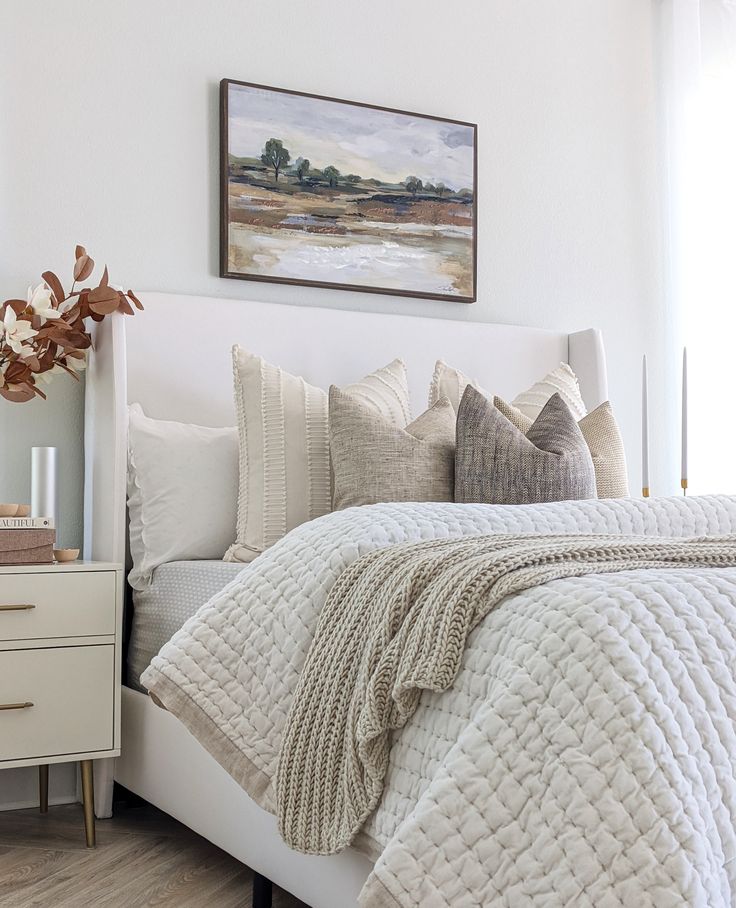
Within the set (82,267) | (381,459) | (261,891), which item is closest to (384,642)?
(261,891)

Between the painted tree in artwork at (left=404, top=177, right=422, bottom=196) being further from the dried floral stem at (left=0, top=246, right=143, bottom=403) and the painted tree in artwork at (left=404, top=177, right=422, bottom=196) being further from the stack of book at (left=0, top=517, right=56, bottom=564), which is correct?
the stack of book at (left=0, top=517, right=56, bottom=564)

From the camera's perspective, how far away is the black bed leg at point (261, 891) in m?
1.71

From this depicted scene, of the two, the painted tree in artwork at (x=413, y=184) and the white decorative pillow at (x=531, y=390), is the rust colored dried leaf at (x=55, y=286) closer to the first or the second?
the white decorative pillow at (x=531, y=390)

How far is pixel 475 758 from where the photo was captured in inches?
43.1

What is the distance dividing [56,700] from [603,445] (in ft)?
4.57

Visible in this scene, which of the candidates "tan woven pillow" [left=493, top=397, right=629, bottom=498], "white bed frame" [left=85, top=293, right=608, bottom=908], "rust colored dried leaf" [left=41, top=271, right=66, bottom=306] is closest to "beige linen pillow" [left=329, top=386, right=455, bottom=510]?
"tan woven pillow" [left=493, top=397, right=629, bottom=498]

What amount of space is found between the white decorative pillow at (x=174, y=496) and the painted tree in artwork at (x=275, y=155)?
0.84 m

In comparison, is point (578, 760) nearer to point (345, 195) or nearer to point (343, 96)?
point (345, 195)

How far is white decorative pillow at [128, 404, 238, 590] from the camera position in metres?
2.34

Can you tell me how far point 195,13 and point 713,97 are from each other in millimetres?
1748

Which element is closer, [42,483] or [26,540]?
[26,540]

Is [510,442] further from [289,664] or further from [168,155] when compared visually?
[168,155]

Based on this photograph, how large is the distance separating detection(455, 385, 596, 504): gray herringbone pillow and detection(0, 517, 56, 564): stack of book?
0.86 metres

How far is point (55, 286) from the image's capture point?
2.40 meters
